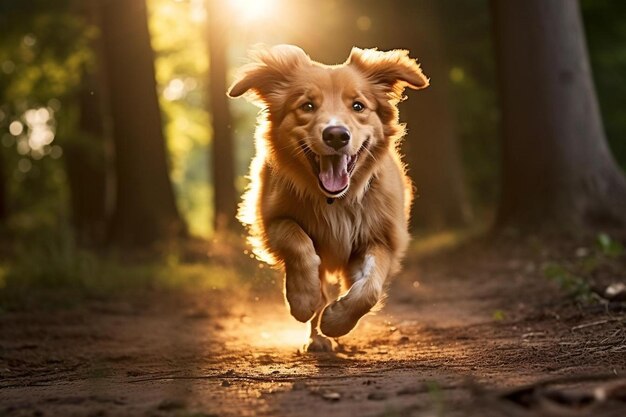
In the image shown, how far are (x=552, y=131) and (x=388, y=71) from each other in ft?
19.2

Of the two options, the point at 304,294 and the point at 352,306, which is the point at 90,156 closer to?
the point at 304,294

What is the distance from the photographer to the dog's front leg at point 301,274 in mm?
5613

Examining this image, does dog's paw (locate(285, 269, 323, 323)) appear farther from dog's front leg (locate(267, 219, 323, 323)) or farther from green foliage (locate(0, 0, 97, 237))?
green foliage (locate(0, 0, 97, 237))

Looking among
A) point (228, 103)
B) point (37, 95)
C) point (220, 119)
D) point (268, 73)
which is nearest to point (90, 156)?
point (37, 95)

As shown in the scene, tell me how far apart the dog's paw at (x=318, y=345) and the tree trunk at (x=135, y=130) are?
29.1 feet

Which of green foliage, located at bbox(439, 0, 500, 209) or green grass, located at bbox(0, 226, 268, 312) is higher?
green foliage, located at bbox(439, 0, 500, 209)

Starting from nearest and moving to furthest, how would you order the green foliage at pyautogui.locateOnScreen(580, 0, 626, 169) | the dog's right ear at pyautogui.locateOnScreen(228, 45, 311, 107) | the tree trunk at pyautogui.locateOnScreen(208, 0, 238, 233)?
the dog's right ear at pyautogui.locateOnScreen(228, 45, 311, 107) → the green foliage at pyautogui.locateOnScreen(580, 0, 626, 169) → the tree trunk at pyautogui.locateOnScreen(208, 0, 238, 233)

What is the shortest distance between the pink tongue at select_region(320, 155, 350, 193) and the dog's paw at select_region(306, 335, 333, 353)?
3.67 ft

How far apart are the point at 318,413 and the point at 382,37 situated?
46.8 feet

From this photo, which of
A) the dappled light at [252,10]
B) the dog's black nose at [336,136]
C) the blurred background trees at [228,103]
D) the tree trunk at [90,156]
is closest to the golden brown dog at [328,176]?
the dog's black nose at [336,136]

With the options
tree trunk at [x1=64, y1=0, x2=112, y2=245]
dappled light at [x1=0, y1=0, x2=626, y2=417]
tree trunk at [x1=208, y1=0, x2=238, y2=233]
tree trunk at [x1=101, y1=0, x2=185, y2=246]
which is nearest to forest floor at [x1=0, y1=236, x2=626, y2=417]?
dappled light at [x1=0, y1=0, x2=626, y2=417]

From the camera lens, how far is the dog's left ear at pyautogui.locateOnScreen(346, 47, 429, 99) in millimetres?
6113

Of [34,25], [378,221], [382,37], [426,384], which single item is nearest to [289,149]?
[378,221]

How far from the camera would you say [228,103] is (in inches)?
803
